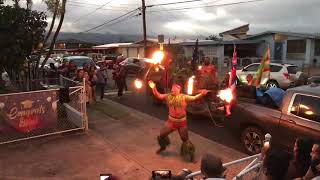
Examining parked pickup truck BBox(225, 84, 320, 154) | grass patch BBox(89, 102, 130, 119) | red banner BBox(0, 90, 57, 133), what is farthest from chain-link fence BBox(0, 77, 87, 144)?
parked pickup truck BBox(225, 84, 320, 154)

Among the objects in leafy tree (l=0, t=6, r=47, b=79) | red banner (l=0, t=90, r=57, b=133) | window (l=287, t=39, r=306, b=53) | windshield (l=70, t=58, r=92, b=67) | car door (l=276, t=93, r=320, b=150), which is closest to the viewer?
car door (l=276, t=93, r=320, b=150)

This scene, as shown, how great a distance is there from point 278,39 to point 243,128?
80.4ft

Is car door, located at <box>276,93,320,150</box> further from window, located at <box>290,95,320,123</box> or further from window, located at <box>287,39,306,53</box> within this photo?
window, located at <box>287,39,306,53</box>

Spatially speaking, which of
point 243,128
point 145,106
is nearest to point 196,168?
point 243,128

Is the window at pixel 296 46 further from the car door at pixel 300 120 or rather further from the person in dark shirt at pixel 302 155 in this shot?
the person in dark shirt at pixel 302 155

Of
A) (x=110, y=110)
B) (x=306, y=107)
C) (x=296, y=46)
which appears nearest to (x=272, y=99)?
(x=306, y=107)

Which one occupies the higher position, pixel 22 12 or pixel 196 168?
pixel 22 12

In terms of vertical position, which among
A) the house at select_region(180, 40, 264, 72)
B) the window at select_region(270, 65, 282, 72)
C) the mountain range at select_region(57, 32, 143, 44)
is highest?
the mountain range at select_region(57, 32, 143, 44)

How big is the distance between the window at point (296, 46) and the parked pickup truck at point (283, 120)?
25.8 metres

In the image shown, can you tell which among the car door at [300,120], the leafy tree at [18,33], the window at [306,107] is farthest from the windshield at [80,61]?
the window at [306,107]

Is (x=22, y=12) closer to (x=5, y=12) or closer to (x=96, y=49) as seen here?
(x=5, y=12)

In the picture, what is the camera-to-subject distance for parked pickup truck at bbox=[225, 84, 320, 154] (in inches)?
279

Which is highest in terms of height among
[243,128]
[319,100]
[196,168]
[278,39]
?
[278,39]

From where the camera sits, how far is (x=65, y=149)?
8914 mm
